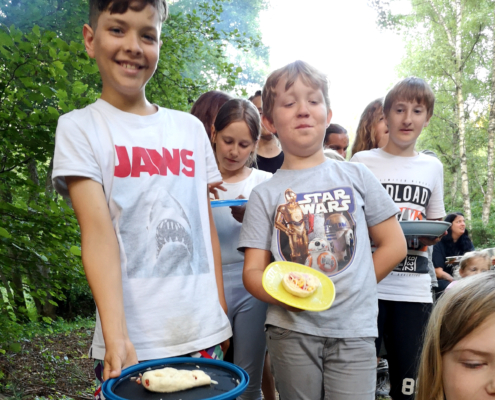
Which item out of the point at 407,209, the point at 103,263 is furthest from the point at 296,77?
the point at 103,263

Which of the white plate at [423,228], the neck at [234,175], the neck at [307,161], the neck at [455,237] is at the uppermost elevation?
the neck at [307,161]

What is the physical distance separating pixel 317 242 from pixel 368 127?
6.03ft

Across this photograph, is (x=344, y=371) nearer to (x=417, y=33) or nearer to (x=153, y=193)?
(x=153, y=193)

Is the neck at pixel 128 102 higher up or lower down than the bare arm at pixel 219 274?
higher up

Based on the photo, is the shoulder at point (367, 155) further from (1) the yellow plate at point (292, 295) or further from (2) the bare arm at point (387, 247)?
(1) the yellow plate at point (292, 295)

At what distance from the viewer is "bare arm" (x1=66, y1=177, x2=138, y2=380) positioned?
4.47 ft

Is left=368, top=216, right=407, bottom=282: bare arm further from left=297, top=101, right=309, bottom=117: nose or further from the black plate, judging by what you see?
the black plate

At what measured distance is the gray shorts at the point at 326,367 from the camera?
1756mm

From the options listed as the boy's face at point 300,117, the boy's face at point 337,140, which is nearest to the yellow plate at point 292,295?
the boy's face at point 300,117

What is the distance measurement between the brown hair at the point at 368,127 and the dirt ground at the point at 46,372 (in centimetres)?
363

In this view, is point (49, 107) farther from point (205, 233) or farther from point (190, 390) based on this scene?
point (190, 390)

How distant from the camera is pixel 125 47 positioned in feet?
5.27

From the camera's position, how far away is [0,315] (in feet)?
10.6

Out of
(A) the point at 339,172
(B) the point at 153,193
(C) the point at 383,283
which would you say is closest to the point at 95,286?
(B) the point at 153,193
